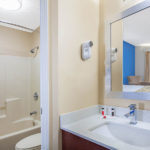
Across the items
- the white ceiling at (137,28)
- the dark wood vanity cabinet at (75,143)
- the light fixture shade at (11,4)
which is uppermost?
the light fixture shade at (11,4)

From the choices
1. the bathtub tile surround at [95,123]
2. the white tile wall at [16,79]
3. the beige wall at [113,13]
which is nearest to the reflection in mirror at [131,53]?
the beige wall at [113,13]

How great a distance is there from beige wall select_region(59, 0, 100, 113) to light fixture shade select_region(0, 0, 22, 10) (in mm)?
911

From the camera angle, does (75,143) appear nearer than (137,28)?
Yes

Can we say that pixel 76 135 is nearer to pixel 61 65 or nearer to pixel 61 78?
pixel 61 78

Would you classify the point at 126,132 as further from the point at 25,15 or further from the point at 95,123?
the point at 25,15

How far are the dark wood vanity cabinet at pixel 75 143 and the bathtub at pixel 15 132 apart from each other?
1.24m

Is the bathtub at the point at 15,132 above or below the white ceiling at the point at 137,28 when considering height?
below

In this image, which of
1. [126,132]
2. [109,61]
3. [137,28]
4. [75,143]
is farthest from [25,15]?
[126,132]

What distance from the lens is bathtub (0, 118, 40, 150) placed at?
1871 mm

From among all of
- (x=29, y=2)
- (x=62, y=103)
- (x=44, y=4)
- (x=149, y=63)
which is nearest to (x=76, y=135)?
(x=62, y=103)

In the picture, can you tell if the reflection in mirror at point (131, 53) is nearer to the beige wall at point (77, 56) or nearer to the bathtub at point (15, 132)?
the beige wall at point (77, 56)

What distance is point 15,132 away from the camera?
2014 mm

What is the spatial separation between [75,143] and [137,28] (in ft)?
3.75

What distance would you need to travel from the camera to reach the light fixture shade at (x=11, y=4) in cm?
163
